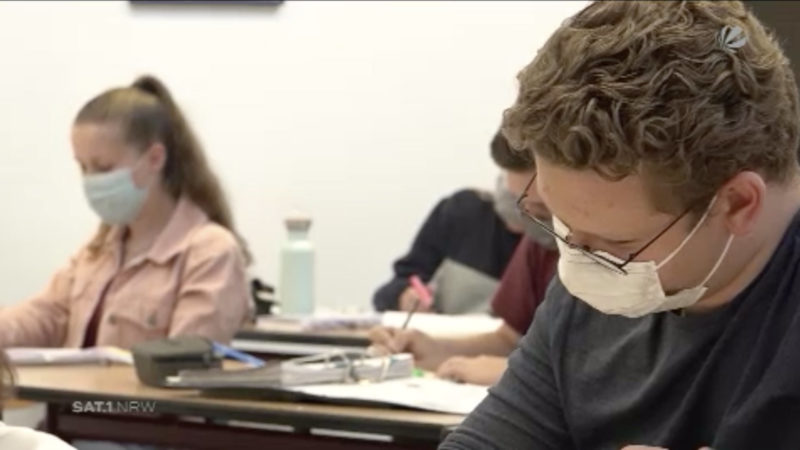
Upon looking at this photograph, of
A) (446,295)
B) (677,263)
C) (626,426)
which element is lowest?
(446,295)

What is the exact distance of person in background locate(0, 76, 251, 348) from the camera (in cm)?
272

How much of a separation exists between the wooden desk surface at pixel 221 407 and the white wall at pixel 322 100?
1636 mm

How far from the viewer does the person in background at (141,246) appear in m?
2.72

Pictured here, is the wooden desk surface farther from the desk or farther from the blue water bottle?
the blue water bottle

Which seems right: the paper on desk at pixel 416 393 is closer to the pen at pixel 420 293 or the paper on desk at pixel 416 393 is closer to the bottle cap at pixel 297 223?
the pen at pixel 420 293

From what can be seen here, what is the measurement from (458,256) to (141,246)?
3.87ft

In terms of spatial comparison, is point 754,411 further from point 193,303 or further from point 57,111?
point 57,111

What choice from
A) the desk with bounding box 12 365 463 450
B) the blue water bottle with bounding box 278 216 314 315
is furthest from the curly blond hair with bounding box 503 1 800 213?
the blue water bottle with bounding box 278 216 314 315

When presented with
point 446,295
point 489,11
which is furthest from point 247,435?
point 489,11

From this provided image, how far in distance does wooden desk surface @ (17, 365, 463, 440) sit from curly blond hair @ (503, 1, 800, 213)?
29.1 inches

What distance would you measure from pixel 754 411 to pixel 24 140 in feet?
9.53

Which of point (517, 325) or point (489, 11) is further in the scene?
point (489, 11)

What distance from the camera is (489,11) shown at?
157 inches

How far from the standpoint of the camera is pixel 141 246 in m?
2.83
